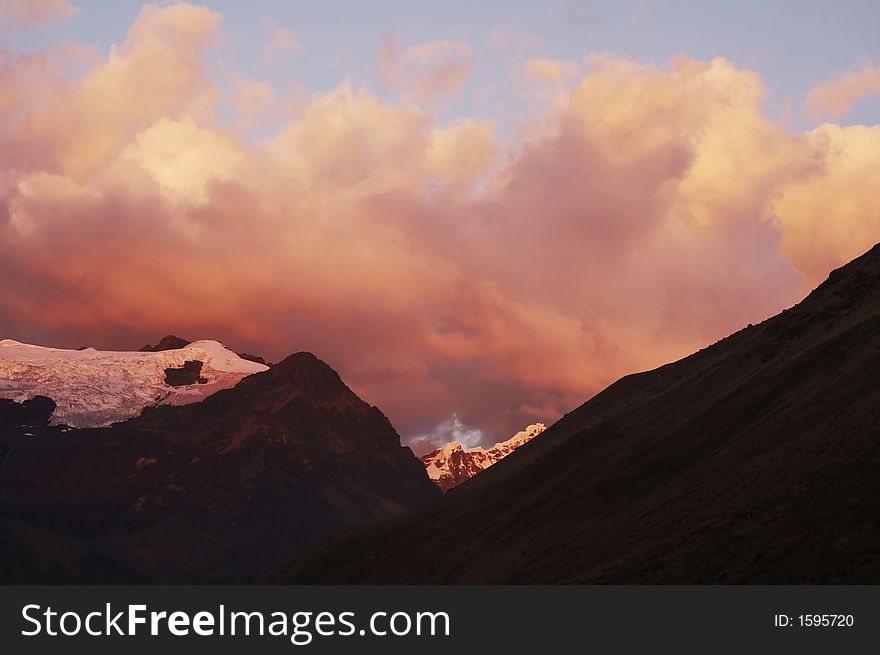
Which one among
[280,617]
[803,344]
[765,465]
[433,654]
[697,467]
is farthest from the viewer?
[803,344]

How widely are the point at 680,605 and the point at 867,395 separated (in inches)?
1994

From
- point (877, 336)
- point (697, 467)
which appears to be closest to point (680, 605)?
point (697, 467)

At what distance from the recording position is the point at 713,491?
121062mm

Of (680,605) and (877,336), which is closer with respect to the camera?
(680,605)

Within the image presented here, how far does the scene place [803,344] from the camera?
16562 centimetres

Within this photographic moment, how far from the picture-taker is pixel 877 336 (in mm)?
142000

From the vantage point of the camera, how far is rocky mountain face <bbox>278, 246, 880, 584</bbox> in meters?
92.0

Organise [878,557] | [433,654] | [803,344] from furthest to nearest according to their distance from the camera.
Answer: [803,344] → [878,557] → [433,654]

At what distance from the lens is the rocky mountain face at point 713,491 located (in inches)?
3622

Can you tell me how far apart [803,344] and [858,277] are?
73.9 feet

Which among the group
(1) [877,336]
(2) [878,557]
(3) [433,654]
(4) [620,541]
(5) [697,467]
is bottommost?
(3) [433,654]

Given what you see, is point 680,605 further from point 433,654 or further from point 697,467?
point 697,467

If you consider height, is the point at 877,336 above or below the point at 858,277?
below

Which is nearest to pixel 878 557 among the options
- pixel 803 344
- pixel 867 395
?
pixel 867 395
